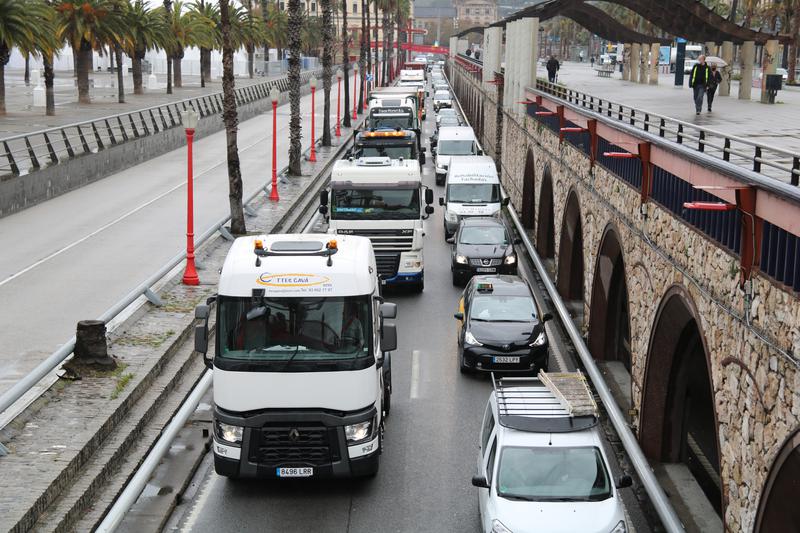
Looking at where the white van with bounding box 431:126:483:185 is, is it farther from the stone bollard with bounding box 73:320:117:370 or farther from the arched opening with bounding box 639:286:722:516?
the arched opening with bounding box 639:286:722:516

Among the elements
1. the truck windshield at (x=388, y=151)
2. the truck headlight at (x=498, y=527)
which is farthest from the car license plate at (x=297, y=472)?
the truck windshield at (x=388, y=151)

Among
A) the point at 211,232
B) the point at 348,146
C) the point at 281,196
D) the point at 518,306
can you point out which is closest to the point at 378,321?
the point at 518,306

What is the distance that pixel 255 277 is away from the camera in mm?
14500

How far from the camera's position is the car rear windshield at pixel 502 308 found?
853 inches

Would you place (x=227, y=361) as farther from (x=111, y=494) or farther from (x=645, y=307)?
(x=645, y=307)

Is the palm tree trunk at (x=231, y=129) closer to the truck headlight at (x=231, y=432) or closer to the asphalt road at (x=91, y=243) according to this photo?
the asphalt road at (x=91, y=243)

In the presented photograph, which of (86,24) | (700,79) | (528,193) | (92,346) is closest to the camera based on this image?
(92,346)

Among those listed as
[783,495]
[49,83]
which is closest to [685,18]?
[783,495]

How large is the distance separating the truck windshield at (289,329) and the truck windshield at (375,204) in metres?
12.4

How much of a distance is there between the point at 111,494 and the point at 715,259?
8594 mm

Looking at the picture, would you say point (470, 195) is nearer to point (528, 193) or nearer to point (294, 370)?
point (528, 193)

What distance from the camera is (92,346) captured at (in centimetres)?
1797

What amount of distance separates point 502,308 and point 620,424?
16.1 feet

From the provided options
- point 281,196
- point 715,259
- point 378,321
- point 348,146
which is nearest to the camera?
point 715,259
